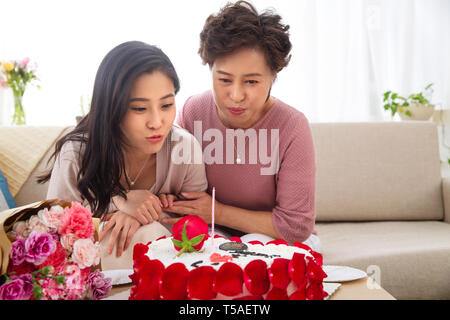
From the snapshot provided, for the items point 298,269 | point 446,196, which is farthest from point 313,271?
point 446,196

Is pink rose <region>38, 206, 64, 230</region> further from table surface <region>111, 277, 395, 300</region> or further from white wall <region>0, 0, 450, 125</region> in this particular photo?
white wall <region>0, 0, 450, 125</region>

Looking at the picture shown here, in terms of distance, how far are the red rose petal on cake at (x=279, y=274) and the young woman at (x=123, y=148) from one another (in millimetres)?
503

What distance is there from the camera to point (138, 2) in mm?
Answer: 2730

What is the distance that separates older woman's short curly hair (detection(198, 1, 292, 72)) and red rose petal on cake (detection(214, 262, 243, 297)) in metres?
0.76

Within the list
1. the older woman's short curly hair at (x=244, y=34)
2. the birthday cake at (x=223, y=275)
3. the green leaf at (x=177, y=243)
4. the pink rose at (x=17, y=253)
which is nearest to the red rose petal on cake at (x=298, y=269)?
the birthday cake at (x=223, y=275)

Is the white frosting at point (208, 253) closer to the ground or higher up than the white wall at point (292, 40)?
closer to the ground

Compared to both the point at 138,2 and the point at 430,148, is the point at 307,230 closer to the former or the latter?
the point at 430,148

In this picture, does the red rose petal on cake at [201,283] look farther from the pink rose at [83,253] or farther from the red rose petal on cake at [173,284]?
the pink rose at [83,253]

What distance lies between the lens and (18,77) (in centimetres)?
245

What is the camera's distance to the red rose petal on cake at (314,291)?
2.59 feet

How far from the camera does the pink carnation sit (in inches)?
30.5

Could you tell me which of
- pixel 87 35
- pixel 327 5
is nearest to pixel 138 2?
pixel 87 35

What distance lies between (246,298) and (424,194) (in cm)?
175

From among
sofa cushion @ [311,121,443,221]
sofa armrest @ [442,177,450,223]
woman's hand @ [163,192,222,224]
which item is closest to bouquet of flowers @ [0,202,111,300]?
woman's hand @ [163,192,222,224]
